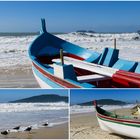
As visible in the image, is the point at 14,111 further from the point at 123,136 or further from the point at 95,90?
the point at 123,136

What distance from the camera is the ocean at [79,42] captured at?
3567 mm

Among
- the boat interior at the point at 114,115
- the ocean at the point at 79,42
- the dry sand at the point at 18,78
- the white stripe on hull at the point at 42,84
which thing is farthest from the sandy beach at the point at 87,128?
the ocean at the point at 79,42

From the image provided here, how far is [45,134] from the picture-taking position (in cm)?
330

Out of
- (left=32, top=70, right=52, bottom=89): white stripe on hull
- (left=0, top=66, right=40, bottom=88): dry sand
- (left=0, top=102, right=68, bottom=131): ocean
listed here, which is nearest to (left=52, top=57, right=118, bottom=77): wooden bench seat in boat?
(left=32, top=70, right=52, bottom=89): white stripe on hull

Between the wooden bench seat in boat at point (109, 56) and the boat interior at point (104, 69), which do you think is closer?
the boat interior at point (104, 69)

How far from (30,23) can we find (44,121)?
855mm

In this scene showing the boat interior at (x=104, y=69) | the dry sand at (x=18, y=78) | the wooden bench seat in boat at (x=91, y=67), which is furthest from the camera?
the dry sand at (x=18, y=78)

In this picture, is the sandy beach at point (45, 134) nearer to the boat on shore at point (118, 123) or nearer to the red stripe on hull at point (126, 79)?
the boat on shore at point (118, 123)

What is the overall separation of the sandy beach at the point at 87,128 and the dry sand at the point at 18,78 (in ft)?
1.63

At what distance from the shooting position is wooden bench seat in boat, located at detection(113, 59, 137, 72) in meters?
3.45

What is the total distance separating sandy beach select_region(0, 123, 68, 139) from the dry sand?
15.9 inches

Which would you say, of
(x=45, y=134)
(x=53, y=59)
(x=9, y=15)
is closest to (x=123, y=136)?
(x=45, y=134)

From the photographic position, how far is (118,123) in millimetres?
3266

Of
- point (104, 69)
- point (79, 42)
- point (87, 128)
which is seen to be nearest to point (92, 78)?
A: point (104, 69)
